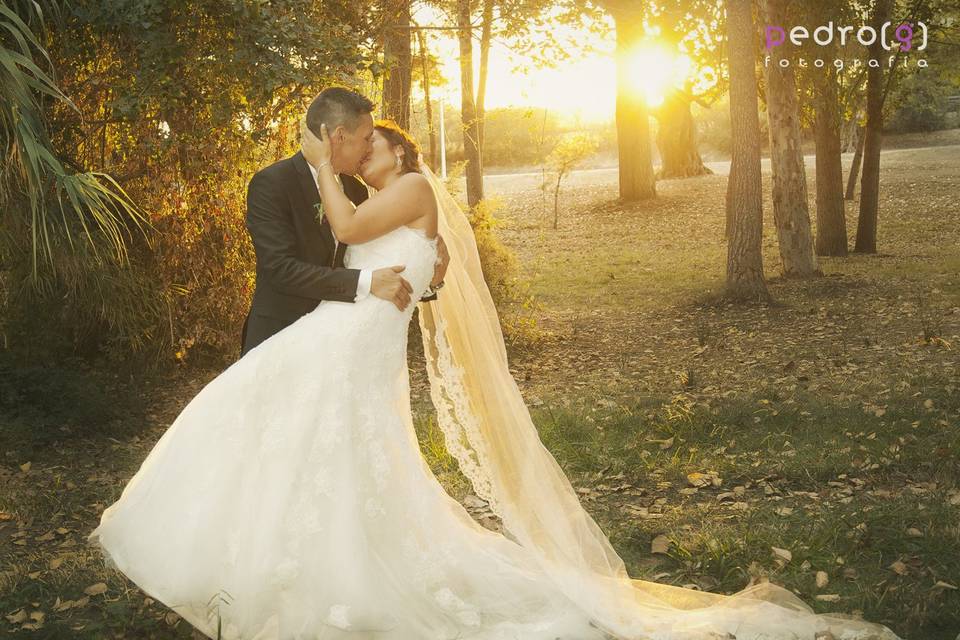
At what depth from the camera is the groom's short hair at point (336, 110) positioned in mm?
4180

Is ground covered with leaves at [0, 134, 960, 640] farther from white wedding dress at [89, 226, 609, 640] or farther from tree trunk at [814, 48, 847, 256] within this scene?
tree trunk at [814, 48, 847, 256]

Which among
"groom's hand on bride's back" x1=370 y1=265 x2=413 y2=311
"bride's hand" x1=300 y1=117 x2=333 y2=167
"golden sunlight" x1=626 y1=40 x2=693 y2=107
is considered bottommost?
"groom's hand on bride's back" x1=370 y1=265 x2=413 y2=311

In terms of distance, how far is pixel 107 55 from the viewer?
8586 mm

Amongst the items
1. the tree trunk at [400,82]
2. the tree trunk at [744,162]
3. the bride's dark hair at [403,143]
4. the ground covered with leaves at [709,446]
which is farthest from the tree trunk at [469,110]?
the bride's dark hair at [403,143]

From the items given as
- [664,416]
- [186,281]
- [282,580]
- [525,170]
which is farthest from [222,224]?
[525,170]

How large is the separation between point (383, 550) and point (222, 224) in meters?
6.00

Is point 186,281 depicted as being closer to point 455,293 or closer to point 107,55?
point 107,55

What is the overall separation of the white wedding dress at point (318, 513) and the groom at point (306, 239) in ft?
0.34

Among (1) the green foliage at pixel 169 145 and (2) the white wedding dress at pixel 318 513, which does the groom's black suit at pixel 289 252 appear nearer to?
(2) the white wedding dress at pixel 318 513

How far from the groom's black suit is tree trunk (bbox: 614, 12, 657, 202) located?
887 inches

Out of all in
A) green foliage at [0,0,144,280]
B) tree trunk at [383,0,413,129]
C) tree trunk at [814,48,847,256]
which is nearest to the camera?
green foliage at [0,0,144,280]

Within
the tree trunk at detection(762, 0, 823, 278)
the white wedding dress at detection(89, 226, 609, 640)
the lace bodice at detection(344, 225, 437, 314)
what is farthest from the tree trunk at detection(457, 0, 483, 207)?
the white wedding dress at detection(89, 226, 609, 640)

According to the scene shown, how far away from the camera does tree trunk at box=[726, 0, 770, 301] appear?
1279cm

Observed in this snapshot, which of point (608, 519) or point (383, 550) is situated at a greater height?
point (383, 550)
